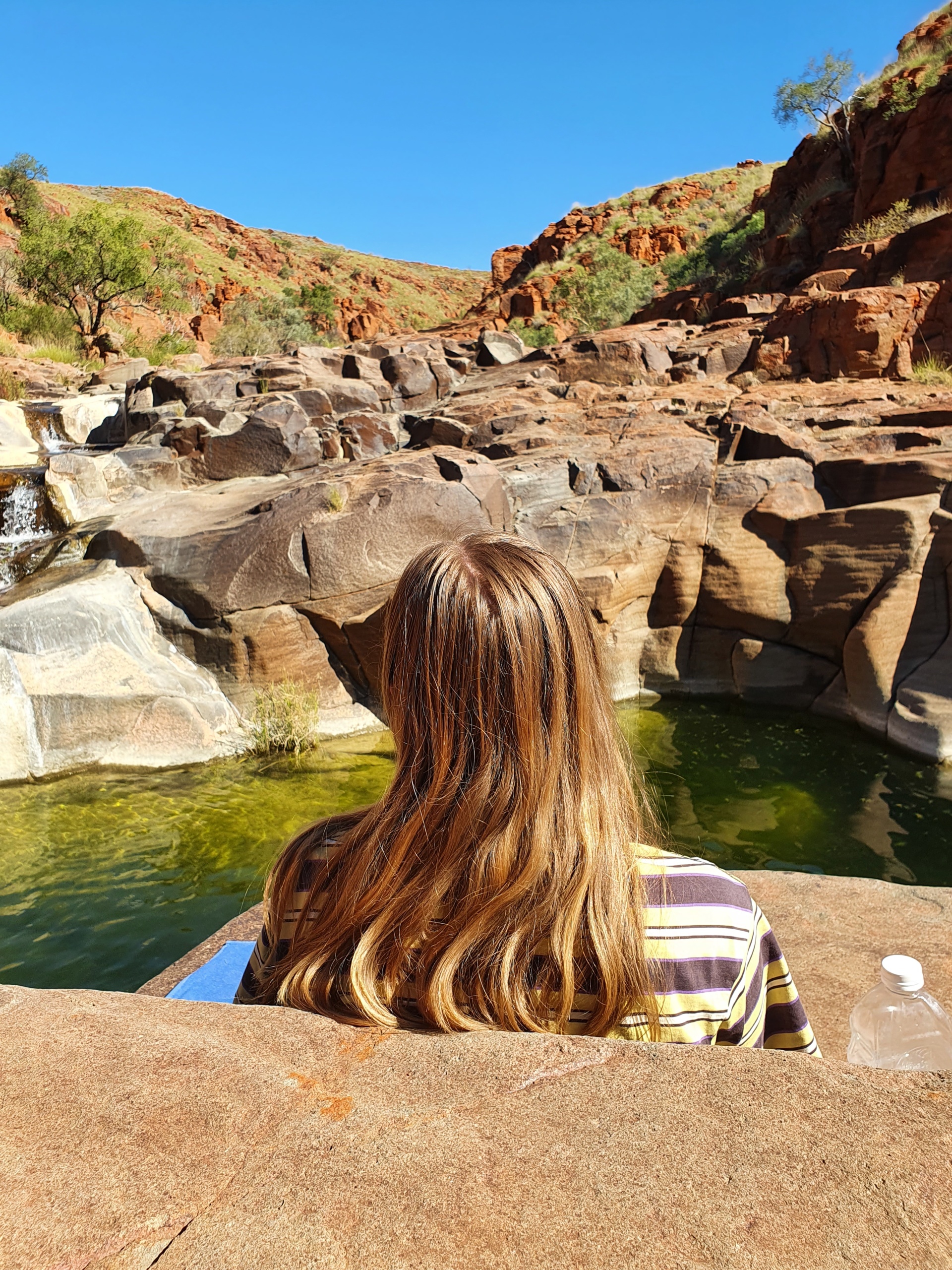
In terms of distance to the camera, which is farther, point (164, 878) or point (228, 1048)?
point (164, 878)

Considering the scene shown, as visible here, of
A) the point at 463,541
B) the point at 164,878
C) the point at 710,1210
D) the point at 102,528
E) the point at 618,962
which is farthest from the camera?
the point at 102,528

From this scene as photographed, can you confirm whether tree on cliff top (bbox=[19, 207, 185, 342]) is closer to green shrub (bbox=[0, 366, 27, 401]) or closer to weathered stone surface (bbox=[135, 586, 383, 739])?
green shrub (bbox=[0, 366, 27, 401])

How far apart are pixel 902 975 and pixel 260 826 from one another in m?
5.88

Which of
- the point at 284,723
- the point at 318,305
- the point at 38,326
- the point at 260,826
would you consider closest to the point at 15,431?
the point at 284,723

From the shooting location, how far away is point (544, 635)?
1.52 m

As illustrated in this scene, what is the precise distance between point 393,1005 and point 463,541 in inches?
32.0

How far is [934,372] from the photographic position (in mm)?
12305

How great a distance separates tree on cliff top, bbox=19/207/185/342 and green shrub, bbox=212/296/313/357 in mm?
3280

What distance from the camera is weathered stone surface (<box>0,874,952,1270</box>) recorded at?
0.86 meters

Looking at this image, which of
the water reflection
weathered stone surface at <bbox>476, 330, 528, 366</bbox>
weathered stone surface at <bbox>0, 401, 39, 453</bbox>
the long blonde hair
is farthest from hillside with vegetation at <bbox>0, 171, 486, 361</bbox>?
the long blonde hair

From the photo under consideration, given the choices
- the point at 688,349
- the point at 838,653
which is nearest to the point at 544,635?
the point at 838,653

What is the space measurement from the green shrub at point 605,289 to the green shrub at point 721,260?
951 millimetres

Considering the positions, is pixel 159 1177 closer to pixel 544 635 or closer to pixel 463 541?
pixel 544 635

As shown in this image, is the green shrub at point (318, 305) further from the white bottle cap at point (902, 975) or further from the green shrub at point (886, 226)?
the white bottle cap at point (902, 975)
